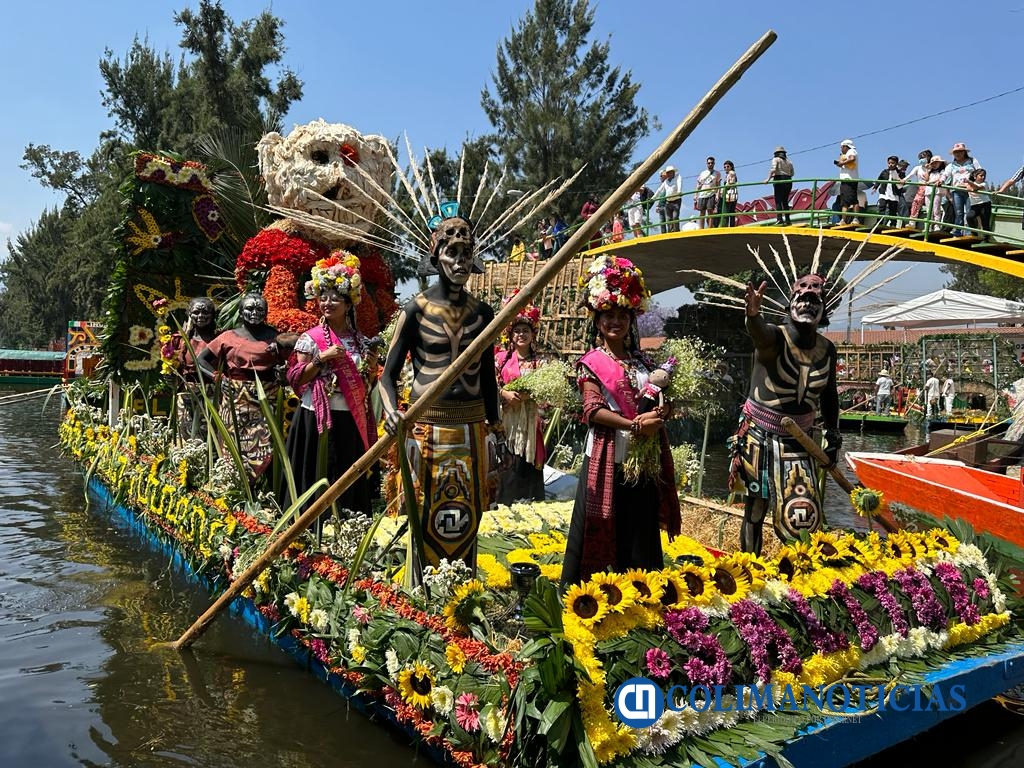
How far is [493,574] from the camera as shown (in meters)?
4.91

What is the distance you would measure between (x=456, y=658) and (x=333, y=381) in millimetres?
2948

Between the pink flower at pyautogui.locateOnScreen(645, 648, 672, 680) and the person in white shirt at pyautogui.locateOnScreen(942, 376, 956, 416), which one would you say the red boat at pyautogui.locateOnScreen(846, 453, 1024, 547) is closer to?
the pink flower at pyautogui.locateOnScreen(645, 648, 672, 680)

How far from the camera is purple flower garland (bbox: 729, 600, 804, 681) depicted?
3113mm

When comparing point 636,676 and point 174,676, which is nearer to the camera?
point 636,676

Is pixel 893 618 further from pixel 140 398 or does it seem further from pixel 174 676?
pixel 140 398

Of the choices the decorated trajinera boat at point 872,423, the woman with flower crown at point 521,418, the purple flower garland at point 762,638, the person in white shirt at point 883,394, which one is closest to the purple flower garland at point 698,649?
the purple flower garland at point 762,638

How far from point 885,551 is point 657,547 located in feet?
3.80

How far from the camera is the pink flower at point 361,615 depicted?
11.7 feet

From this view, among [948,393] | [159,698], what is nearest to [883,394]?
[948,393]

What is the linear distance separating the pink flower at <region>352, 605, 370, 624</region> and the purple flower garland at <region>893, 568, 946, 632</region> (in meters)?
2.51

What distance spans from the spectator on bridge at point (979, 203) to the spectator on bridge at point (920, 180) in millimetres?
829

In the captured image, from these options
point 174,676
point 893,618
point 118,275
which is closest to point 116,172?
point 118,275

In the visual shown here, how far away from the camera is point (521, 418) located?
735 centimetres

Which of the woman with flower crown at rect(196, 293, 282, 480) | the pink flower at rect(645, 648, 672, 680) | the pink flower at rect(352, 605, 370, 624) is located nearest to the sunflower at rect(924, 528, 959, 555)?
the pink flower at rect(645, 648, 672, 680)
